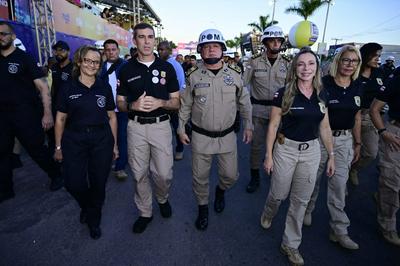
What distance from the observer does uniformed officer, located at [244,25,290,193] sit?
3.78 m

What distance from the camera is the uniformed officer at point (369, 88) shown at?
3.64 m

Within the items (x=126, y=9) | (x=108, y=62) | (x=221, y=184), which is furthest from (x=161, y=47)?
(x=126, y=9)

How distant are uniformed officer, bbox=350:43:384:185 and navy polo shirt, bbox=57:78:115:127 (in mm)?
3418

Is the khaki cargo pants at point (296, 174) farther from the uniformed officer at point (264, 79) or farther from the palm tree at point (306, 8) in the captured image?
the palm tree at point (306, 8)

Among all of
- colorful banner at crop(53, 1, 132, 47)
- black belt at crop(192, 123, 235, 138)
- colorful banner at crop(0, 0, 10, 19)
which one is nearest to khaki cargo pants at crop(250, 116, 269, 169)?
black belt at crop(192, 123, 235, 138)

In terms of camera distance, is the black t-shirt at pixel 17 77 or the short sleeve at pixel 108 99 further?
the black t-shirt at pixel 17 77

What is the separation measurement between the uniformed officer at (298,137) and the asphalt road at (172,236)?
41cm

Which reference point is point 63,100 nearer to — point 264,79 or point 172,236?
point 172,236

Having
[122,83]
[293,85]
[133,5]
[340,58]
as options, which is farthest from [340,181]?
[133,5]

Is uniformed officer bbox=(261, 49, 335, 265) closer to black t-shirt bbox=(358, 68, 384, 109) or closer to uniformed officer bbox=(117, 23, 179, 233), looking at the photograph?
uniformed officer bbox=(117, 23, 179, 233)

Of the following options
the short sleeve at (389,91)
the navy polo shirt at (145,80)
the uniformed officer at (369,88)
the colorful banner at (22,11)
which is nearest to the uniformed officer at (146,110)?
the navy polo shirt at (145,80)

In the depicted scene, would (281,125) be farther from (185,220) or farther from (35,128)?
(35,128)

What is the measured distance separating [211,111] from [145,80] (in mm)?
783

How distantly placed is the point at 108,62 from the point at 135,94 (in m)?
1.77
